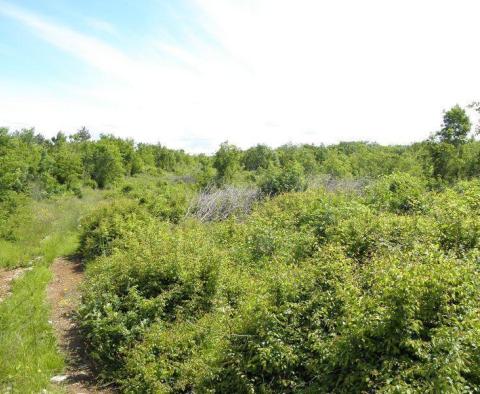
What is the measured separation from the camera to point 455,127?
2152 cm

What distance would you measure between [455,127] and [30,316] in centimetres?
2249

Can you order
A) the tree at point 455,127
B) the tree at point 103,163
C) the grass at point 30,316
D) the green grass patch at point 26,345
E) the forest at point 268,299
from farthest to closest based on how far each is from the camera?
the tree at point 103,163 < the tree at point 455,127 < the grass at point 30,316 < the green grass patch at point 26,345 < the forest at point 268,299

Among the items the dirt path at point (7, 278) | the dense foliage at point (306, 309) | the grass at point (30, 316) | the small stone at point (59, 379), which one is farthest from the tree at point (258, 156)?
the small stone at point (59, 379)

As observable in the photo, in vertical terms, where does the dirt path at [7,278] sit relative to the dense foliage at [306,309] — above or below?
below

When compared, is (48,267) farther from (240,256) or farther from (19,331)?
(240,256)

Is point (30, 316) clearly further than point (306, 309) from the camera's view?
Yes

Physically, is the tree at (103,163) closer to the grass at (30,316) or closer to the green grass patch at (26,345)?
the grass at (30,316)

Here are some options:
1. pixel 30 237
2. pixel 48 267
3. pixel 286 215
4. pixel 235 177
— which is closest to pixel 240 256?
pixel 286 215

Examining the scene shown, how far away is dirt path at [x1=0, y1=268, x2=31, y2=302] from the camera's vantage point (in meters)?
9.97

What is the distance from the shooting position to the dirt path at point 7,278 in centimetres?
997

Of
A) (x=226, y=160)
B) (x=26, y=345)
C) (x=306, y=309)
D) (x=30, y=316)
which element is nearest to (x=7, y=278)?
(x=30, y=316)

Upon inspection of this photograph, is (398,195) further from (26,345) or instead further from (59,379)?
(26,345)

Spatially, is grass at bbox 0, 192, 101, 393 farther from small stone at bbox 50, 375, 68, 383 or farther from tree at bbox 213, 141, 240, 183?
tree at bbox 213, 141, 240, 183

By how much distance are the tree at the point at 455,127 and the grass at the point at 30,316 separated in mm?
20379
